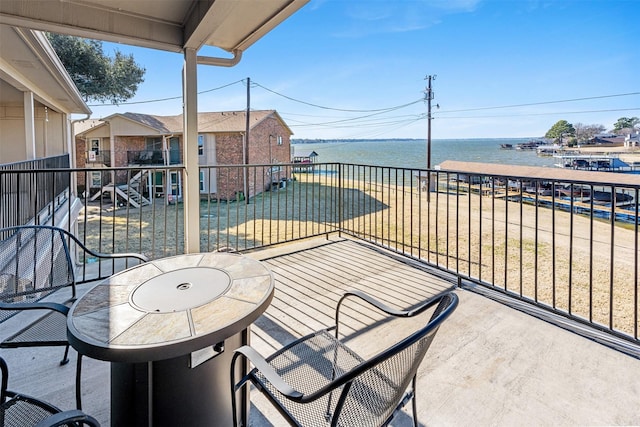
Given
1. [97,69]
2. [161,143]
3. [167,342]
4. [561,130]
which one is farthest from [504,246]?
[561,130]

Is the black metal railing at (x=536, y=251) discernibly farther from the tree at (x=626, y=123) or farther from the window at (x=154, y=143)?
the tree at (x=626, y=123)

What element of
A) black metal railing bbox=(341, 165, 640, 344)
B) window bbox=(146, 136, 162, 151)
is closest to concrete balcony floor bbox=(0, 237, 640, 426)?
black metal railing bbox=(341, 165, 640, 344)

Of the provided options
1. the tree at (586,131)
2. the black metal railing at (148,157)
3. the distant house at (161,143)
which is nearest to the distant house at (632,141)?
the tree at (586,131)


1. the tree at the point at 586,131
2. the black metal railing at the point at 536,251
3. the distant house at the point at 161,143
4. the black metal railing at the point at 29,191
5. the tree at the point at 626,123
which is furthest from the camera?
the tree at the point at 586,131

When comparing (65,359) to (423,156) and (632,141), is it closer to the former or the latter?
(632,141)

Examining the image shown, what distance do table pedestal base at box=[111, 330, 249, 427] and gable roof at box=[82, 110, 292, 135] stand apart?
16950 millimetres

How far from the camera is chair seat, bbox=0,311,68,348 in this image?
136 centimetres

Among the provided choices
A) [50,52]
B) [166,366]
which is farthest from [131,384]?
[50,52]

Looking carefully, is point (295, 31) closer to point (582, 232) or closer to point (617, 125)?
point (582, 232)

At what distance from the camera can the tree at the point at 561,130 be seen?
41.2 meters

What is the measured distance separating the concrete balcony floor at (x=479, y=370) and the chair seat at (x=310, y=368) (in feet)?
1.02

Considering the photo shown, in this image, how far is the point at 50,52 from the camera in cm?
460

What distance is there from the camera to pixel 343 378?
0.80 m

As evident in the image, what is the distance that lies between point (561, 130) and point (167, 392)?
5332 cm
